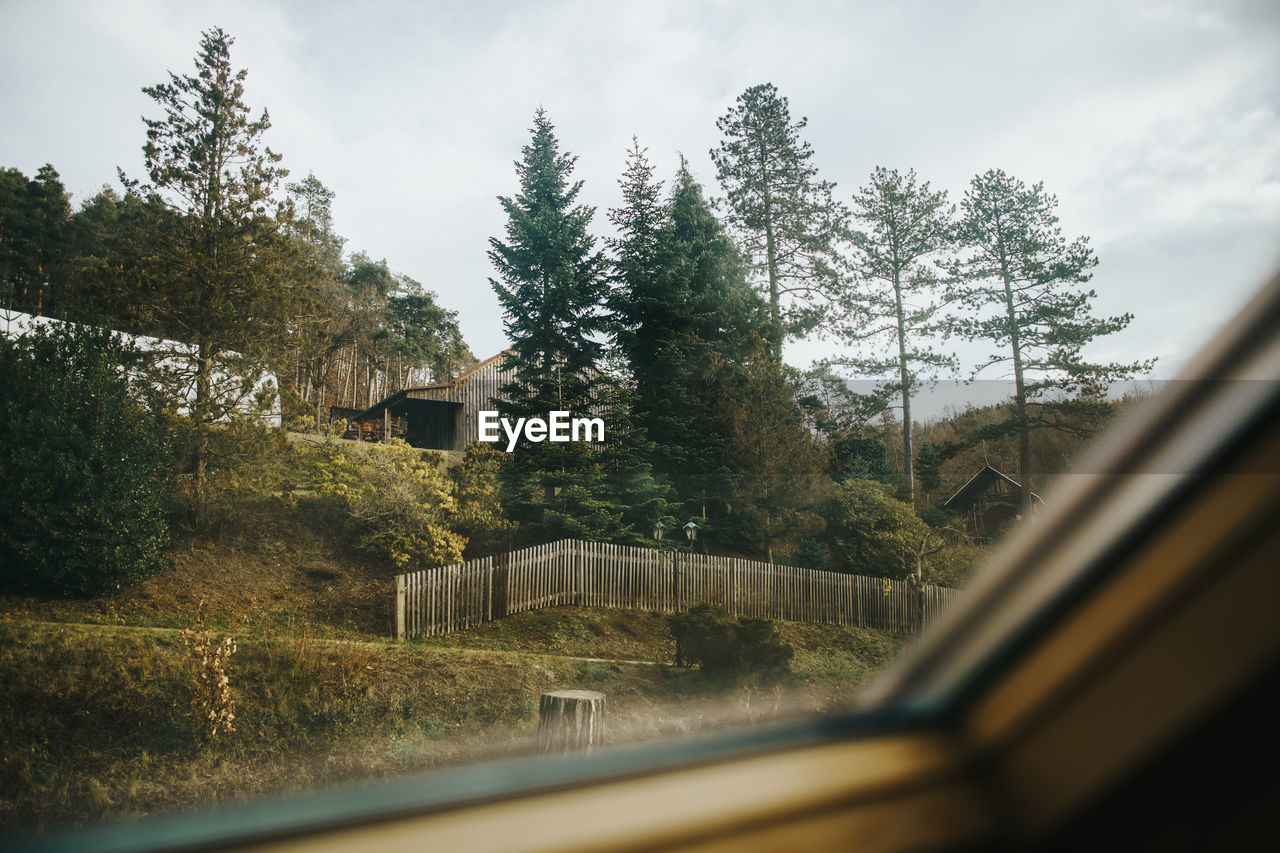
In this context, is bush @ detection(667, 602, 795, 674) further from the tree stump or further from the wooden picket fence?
the tree stump

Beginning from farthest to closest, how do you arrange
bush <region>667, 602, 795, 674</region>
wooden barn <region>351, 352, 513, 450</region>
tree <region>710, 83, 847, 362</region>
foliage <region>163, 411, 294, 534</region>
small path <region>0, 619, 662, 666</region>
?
tree <region>710, 83, 847, 362</region>, wooden barn <region>351, 352, 513, 450</region>, bush <region>667, 602, 795, 674</region>, foliage <region>163, 411, 294, 534</region>, small path <region>0, 619, 662, 666</region>

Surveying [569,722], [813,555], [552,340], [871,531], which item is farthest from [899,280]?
[569,722]

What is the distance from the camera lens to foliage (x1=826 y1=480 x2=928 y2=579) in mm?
4863

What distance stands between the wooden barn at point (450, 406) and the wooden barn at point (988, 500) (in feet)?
12.5

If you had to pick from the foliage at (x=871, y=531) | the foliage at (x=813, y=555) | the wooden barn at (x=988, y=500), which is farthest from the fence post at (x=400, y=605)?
the wooden barn at (x=988, y=500)

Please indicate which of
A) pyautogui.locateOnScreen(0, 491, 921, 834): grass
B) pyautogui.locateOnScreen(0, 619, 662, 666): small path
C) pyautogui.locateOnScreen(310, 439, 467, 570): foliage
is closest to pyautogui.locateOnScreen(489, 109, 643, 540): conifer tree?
pyautogui.locateOnScreen(310, 439, 467, 570): foliage

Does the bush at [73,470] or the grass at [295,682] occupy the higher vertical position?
the bush at [73,470]

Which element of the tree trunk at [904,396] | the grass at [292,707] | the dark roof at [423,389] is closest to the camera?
the grass at [292,707]

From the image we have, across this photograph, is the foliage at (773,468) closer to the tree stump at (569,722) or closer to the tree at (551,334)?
the tree at (551,334)

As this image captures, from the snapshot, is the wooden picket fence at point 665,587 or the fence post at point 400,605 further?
the wooden picket fence at point 665,587

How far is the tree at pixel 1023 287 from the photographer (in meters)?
3.81

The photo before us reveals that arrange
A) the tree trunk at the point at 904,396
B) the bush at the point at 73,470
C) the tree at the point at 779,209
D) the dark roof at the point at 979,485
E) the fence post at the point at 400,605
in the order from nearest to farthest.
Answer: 1. the dark roof at the point at 979,485
2. the bush at the point at 73,470
3. the fence post at the point at 400,605
4. the tree trunk at the point at 904,396
5. the tree at the point at 779,209

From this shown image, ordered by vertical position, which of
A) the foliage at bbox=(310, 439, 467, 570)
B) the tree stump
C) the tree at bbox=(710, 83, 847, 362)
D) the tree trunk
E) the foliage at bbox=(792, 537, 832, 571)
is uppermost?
the tree at bbox=(710, 83, 847, 362)

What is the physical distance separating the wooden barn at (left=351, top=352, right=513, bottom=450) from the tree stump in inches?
146
